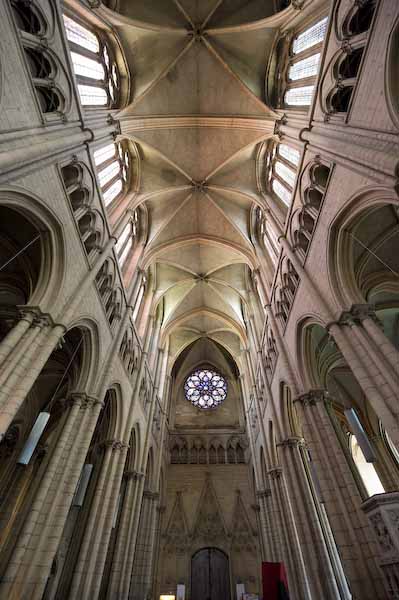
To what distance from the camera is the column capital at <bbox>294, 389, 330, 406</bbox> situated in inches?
378

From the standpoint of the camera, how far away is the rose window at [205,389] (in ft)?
82.3

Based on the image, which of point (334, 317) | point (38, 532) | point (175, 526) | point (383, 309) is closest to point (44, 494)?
point (38, 532)

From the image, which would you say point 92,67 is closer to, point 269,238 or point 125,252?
point 125,252

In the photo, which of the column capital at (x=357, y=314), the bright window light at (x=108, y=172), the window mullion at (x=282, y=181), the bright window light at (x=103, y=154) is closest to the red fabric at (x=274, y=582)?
the column capital at (x=357, y=314)

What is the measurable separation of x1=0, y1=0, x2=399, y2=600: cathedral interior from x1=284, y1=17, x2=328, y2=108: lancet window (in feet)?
0.39

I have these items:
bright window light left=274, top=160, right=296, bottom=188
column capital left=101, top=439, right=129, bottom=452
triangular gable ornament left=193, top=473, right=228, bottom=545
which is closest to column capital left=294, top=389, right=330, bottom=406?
column capital left=101, top=439, right=129, bottom=452

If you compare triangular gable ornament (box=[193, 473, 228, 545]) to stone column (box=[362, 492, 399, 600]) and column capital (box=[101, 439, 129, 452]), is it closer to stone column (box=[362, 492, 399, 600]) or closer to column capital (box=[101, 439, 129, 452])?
column capital (box=[101, 439, 129, 452])

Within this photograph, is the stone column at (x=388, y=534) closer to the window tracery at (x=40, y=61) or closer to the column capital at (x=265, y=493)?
the window tracery at (x=40, y=61)

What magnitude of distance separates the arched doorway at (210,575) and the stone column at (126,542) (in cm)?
755

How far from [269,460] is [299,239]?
10.8 m

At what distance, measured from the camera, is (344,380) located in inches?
608

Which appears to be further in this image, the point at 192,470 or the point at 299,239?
the point at 192,470

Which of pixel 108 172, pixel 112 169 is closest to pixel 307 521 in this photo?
pixel 108 172

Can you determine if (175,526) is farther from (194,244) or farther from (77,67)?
(77,67)
